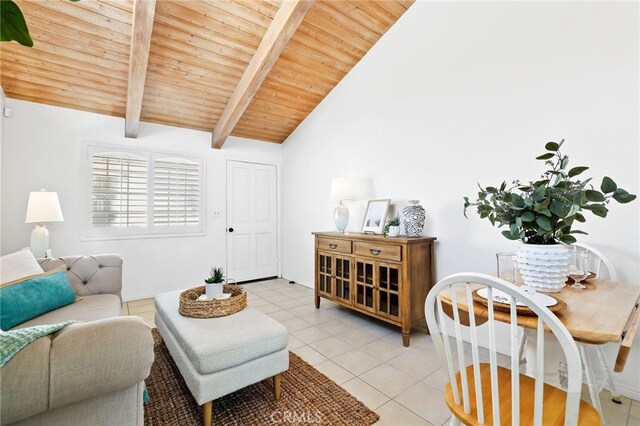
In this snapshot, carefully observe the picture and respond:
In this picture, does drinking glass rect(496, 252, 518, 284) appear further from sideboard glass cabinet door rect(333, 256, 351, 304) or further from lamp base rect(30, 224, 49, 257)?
lamp base rect(30, 224, 49, 257)

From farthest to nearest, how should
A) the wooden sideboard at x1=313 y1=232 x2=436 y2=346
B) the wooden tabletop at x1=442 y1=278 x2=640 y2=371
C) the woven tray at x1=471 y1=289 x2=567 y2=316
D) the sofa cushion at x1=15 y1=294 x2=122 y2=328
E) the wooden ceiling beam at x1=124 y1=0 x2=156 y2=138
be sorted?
the wooden sideboard at x1=313 y1=232 x2=436 y2=346 < the wooden ceiling beam at x1=124 y1=0 x2=156 y2=138 < the sofa cushion at x1=15 y1=294 x2=122 y2=328 < the woven tray at x1=471 y1=289 x2=567 y2=316 < the wooden tabletop at x1=442 y1=278 x2=640 y2=371

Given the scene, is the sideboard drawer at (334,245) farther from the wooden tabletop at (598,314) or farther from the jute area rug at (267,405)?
the wooden tabletop at (598,314)

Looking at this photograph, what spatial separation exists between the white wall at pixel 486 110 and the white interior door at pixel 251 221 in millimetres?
1588

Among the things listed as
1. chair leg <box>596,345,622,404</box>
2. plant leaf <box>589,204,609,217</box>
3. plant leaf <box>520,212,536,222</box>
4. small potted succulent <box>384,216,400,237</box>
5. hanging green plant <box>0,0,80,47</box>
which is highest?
hanging green plant <box>0,0,80,47</box>

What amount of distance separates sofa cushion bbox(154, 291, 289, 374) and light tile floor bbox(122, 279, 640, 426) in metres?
0.65

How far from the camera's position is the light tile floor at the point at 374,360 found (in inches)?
67.4

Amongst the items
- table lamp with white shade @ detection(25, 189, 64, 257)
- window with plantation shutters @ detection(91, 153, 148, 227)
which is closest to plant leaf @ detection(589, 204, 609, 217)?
table lamp with white shade @ detection(25, 189, 64, 257)

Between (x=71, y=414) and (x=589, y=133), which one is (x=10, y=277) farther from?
(x=589, y=133)

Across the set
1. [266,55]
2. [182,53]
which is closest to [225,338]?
[266,55]

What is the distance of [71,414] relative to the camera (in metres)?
0.97

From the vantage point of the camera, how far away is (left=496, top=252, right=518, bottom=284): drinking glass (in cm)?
150

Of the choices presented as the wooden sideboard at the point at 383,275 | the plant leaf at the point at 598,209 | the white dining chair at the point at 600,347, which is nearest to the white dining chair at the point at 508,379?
the plant leaf at the point at 598,209

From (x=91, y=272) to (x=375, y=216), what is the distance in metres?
2.78

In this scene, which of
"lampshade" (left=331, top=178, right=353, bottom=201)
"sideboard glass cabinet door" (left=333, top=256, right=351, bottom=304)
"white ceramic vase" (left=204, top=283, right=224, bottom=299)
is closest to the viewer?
"white ceramic vase" (left=204, top=283, right=224, bottom=299)
